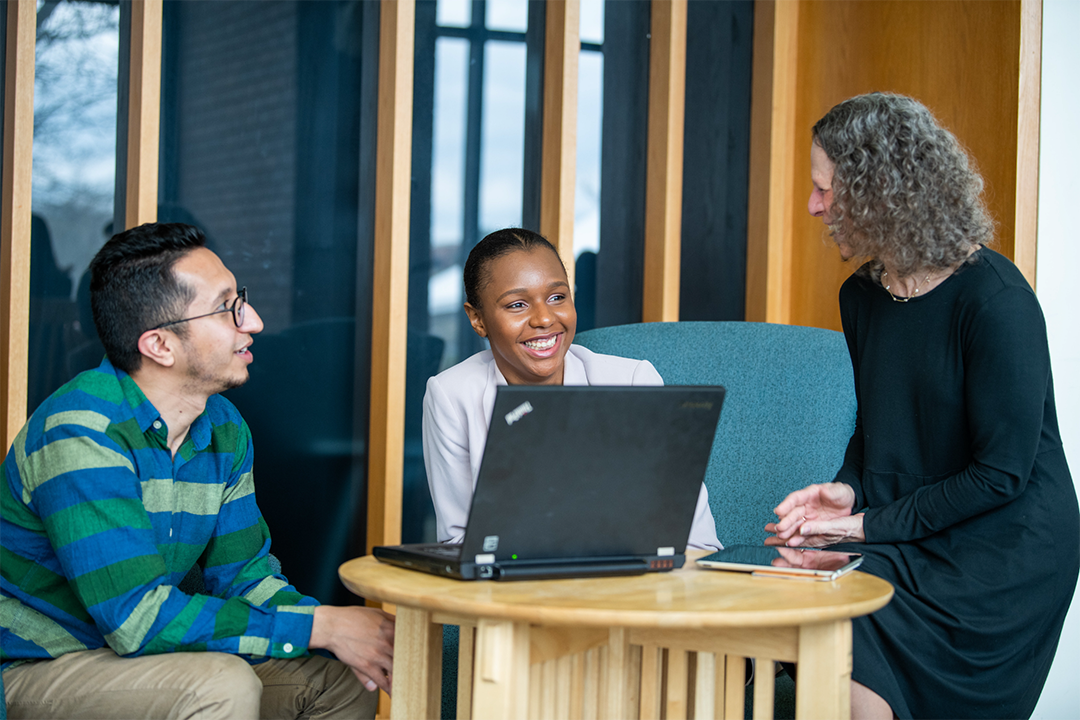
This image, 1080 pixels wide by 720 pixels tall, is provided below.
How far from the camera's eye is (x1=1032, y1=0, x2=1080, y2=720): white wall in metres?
2.31

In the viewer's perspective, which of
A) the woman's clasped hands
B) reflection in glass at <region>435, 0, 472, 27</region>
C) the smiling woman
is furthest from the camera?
reflection in glass at <region>435, 0, 472, 27</region>

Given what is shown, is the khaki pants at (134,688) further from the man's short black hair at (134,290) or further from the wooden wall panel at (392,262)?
the wooden wall panel at (392,262)

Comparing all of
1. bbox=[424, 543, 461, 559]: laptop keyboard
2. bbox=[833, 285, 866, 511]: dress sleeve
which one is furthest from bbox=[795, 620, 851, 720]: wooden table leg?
bbox=[833, 285, 866, 511]: dress sleeve

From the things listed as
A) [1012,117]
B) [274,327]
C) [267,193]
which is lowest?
[274,327]

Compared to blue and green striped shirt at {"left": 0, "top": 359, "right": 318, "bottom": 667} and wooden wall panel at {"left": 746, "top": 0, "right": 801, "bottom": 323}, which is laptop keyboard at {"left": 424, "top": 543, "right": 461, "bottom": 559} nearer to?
blue and green striped shirt at {"left": 0, "top": 359, "right": 318, "bottom": 667}

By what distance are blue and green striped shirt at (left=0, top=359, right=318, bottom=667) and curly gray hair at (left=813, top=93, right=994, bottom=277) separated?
1.16 meters

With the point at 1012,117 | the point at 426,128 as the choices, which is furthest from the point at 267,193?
the point at 1012,117

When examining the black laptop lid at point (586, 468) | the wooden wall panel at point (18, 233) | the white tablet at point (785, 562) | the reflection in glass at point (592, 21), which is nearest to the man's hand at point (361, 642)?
the black laptop lid at point (586, 468)

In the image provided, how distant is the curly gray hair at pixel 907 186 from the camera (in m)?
1.63

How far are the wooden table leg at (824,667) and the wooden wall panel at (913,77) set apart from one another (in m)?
0.87

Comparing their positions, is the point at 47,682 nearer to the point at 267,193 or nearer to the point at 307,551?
the point at 307,551

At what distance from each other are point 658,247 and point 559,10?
2.43ft

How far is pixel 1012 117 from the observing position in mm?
2342

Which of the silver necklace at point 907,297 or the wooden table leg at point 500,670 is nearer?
the wooden table leg at point 500,670
